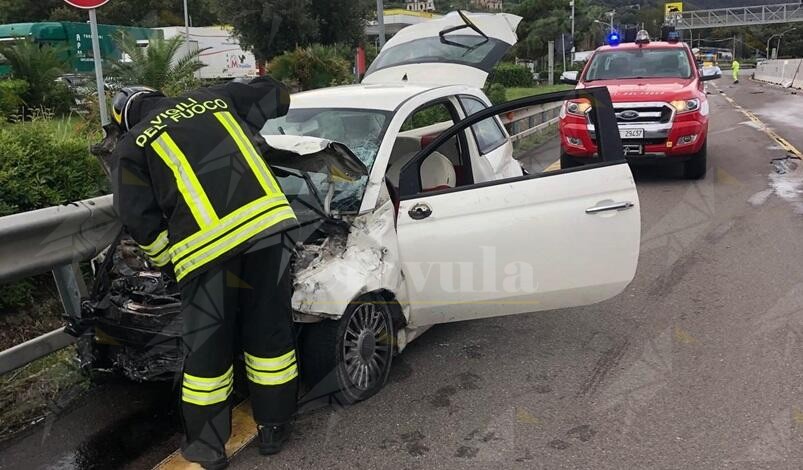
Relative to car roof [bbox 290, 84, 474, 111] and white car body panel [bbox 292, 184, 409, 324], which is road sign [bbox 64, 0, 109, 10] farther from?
white car body panel [bbox 292, 184, 409, 324]

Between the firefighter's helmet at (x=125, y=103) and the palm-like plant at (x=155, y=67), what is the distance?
7.56 m

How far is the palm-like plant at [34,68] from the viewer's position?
53.7 ft

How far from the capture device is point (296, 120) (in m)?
4.59

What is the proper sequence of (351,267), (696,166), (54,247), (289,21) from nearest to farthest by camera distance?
(351,267) → (54,247) → (696,166) → (289,21)

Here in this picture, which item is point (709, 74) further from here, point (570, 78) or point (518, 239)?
point (518, 239)

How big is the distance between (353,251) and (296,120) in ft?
4.54

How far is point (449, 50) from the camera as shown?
587cm

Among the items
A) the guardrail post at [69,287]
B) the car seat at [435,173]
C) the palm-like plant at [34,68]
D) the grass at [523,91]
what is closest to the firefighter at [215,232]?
the guardrail post at [69,287]

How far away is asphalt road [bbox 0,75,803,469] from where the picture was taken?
3.12m

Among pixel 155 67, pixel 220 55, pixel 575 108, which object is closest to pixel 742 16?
pixel 220 55

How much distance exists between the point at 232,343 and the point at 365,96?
2103mm

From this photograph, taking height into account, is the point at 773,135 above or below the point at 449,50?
below

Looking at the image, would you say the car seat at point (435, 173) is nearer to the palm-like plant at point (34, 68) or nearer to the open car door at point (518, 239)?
the open car door at point (518, 239)

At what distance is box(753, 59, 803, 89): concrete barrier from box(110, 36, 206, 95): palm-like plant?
3469cm
